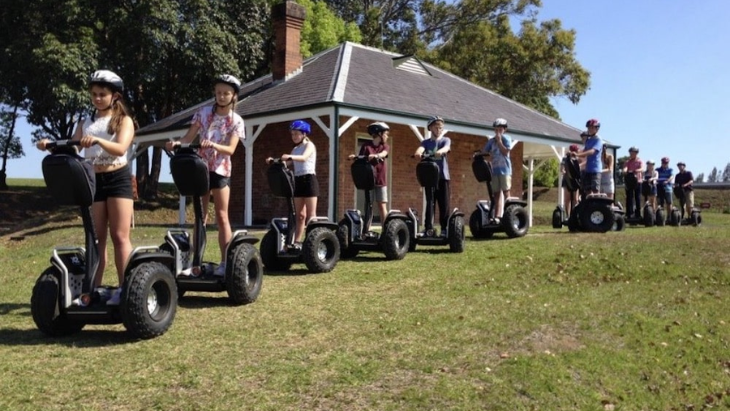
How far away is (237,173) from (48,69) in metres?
6.80

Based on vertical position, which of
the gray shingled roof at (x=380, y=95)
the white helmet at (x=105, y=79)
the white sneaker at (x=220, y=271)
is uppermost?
the gray shingled roof at (x=380, y=95)

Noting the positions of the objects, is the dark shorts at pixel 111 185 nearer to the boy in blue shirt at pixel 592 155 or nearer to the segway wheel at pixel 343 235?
the segway wheel at pixel 343 235

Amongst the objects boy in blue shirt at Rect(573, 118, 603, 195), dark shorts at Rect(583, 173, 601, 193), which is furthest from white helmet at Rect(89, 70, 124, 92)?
dark shorts at Rect(583, 173, 601, 193)

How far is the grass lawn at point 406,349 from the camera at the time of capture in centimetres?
390

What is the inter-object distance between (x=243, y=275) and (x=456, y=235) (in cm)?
421

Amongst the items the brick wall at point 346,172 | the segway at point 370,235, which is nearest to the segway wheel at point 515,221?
the segway at point 370,235

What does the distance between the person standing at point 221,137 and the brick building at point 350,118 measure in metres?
8.38

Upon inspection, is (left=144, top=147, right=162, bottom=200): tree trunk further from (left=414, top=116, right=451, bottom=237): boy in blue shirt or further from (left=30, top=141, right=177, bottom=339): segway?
(left=30, top=141, right=177, bottom=339): segway

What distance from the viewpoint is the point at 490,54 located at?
111 ft

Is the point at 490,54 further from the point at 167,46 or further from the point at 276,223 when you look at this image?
the point at 276,223

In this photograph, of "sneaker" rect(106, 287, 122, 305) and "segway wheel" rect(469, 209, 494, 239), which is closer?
"sneaker" rect(106, 287, 122, 305)

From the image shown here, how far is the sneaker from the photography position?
15.2 feet

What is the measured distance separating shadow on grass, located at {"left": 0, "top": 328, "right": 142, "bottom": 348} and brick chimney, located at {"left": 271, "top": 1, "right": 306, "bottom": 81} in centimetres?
1448

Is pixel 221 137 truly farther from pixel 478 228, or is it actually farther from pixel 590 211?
pixel 590 211
